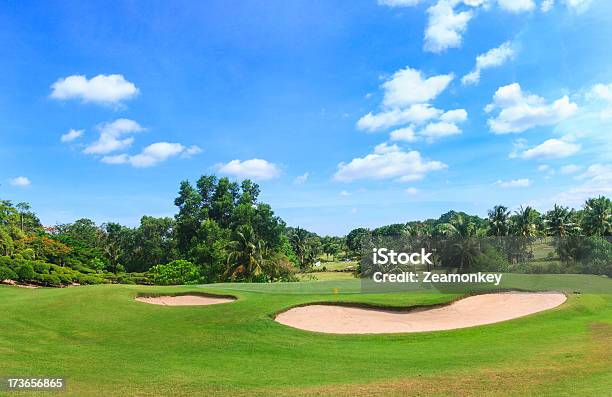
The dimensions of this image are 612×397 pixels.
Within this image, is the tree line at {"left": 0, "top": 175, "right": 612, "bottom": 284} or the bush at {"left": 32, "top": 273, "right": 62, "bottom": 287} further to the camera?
the tree line at {"left": 0, "top": 175, "right": 612, "bottom": 284}

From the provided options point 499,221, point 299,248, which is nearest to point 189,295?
point 499,221

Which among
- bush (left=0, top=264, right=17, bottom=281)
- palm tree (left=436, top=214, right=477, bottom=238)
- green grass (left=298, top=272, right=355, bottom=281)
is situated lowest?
green grass (left=298, top=272, right=355, bottom=281)

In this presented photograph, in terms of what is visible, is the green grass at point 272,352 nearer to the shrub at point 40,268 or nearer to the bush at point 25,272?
the bush at point 25,272

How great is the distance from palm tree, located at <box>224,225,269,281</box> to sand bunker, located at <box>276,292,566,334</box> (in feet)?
103

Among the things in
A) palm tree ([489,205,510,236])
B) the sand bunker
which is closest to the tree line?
palm tree ([489,205,510,236])

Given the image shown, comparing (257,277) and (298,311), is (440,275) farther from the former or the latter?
(257,277)

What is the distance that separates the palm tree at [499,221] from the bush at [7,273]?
198 ft

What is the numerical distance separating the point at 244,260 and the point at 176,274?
8.85 m

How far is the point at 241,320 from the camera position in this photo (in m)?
20.3

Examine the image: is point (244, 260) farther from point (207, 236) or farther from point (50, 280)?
point (50, 280)

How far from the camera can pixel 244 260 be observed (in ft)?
181

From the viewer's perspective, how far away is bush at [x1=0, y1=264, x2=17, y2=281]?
3450 cm

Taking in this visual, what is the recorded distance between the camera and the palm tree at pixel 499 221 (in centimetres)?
6469

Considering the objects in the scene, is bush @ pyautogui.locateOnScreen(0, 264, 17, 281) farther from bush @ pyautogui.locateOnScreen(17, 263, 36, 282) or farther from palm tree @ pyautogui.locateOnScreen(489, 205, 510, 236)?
palm tree @ pyautogui.locateOnScreen(489, 205, 510, 236)
